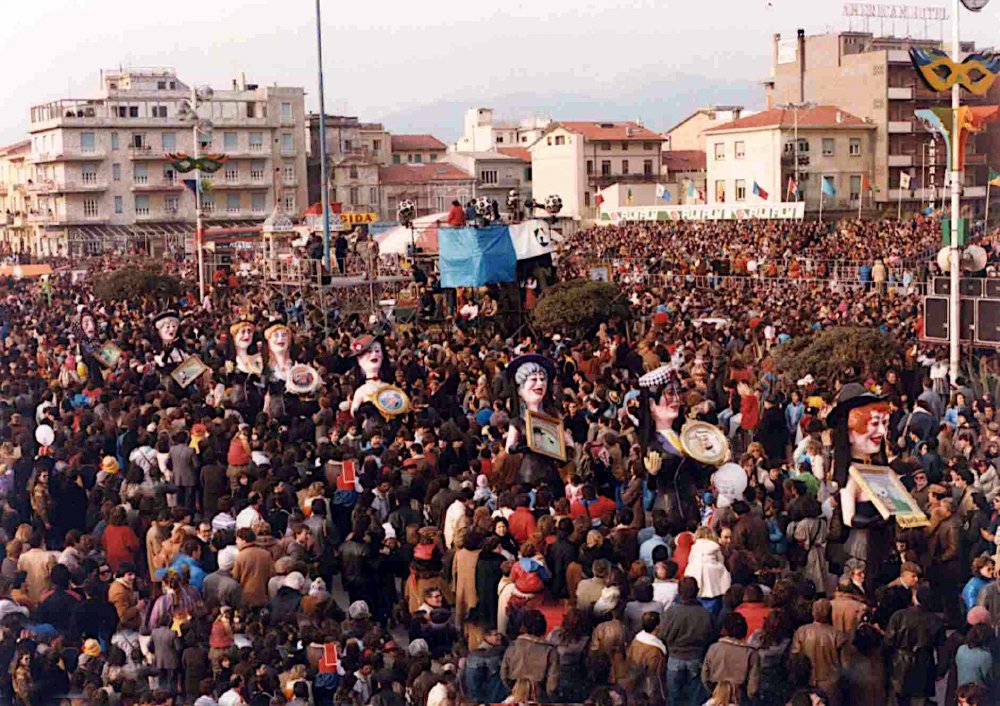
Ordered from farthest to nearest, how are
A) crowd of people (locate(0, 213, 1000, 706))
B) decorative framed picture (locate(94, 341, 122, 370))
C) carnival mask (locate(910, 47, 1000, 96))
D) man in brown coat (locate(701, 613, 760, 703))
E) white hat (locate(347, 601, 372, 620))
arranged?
1. decorative framed picture (locate(94, 341, 122, 370))
2. carnival mask (locate(910, 47, 1000, 96))
3. white hat (locate(347, 601, 372, 620))
4. crowd of people (locate(0, 213, 1000, 706))
5. man in brown coat (locate(701, 613, 760, 703))

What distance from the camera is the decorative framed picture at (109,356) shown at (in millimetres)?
17047

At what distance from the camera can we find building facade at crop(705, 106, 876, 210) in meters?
56.1

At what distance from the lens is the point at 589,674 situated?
771 cm

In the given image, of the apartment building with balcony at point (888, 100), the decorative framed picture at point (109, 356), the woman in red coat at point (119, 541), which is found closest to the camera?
the woman in red coat at point (119, 541)

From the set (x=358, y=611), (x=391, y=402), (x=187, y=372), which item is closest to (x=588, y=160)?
(x=187, y=372)

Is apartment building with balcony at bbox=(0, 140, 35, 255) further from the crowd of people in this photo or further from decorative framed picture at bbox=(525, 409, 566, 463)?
decorative framed picture at bbox=(525, 409, 566, 463)

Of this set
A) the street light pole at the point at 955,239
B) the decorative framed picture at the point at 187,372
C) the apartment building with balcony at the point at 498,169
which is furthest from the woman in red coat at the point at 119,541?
the apartment building with balcony at the point at 498,169

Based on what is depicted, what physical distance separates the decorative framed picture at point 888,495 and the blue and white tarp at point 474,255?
16.2 meters

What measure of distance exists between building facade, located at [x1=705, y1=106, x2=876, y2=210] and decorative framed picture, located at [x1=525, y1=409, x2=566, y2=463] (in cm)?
4575

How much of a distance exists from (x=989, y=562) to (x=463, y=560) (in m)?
3.20

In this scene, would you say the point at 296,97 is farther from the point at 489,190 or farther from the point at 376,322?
the point at 376,322

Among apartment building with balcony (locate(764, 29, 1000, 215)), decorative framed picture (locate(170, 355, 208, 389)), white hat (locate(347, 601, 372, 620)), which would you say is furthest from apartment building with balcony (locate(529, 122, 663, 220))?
white hat (locate(347, 601, 372, 620))

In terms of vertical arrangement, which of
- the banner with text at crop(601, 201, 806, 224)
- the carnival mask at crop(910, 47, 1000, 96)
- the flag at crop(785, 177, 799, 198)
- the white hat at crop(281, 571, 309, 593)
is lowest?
the white hat at crop(281, 571, 309, 593)

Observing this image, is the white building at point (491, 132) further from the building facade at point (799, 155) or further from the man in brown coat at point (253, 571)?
the man in brown coat at point (253, 571)
